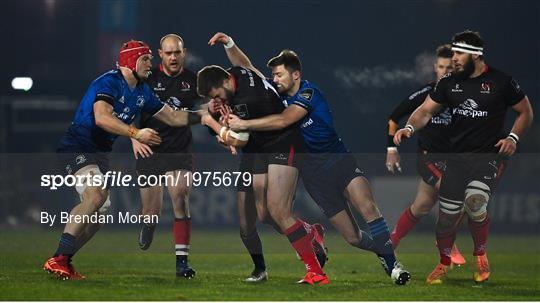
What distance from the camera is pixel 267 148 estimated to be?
1245 centimetres

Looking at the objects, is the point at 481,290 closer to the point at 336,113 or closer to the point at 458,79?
the point at 458,79

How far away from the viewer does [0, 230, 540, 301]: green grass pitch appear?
469 inches

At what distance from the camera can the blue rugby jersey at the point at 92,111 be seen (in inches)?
497

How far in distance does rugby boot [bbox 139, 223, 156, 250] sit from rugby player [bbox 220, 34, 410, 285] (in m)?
2.14

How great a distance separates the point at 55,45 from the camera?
19.6m

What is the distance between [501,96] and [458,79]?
493mm

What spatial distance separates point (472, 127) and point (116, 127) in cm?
385

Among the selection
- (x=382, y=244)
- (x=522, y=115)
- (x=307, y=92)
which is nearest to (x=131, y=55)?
(x=307, y=92)

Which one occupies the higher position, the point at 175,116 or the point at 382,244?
the point at 175,116

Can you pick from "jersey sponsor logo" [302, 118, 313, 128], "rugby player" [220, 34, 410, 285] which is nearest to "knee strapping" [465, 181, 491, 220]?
"rugby player" [220, 34, 410, 285]

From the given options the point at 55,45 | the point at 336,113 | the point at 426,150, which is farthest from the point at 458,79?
the point at 55,45

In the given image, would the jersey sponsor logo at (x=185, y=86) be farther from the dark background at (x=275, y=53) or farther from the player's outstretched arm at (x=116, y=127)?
the player's outstretched arm at (x=116, y=127)

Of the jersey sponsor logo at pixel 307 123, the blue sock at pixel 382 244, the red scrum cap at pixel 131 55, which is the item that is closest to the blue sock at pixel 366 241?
the blue sock at pixel 382 244

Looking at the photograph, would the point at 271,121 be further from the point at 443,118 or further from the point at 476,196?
the point at 443,118
